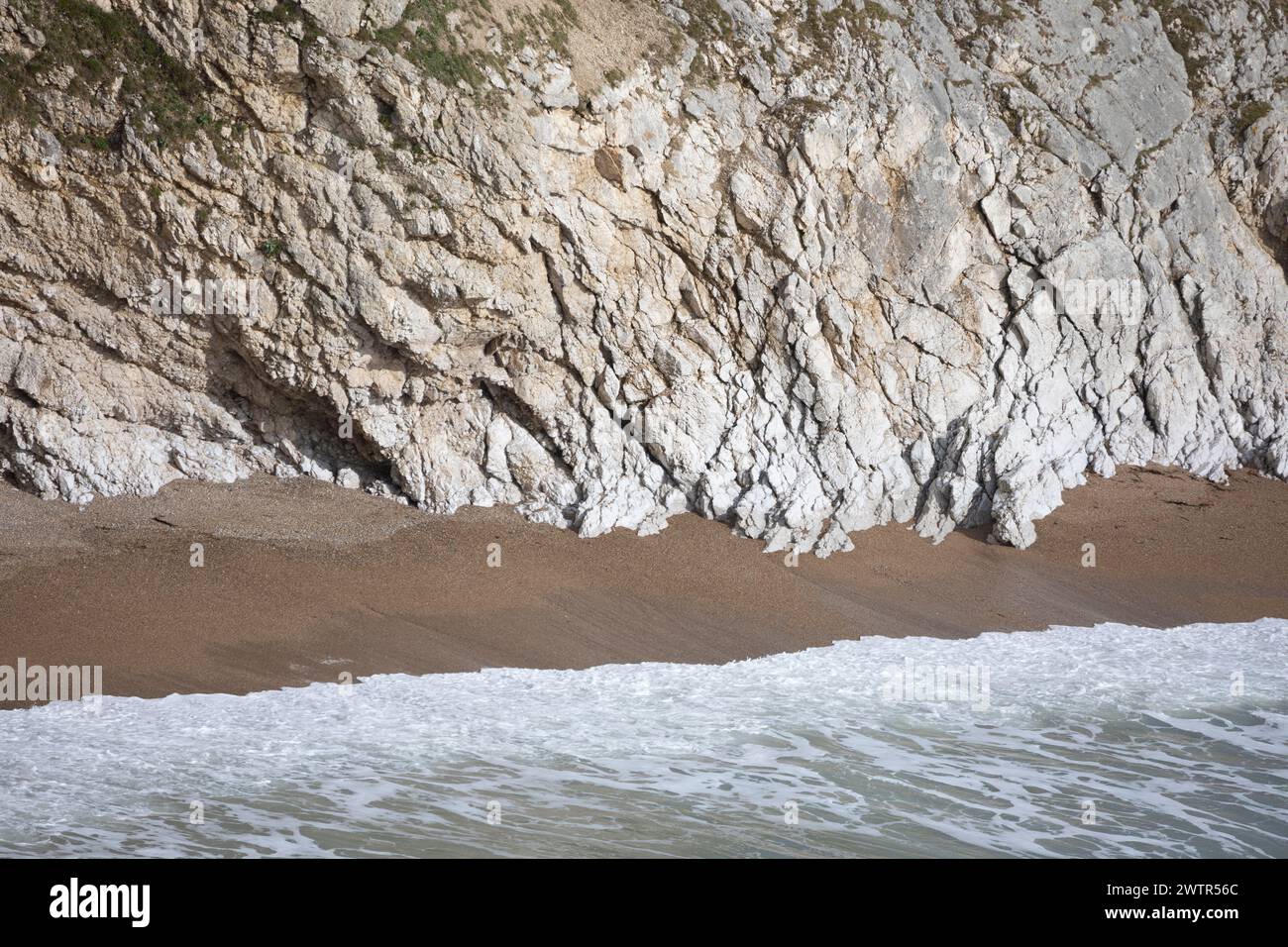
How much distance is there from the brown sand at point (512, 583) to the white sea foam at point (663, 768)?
4.20 ft

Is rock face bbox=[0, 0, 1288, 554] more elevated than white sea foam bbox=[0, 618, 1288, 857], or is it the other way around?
rock face bbox=[0, 0, 1288, 554]

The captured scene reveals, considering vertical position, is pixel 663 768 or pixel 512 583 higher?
pixel 512 583

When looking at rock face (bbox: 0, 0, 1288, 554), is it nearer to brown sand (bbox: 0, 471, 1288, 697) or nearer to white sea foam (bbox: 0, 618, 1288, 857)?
brown sand (bbox: 0, 471, 1288, 697)

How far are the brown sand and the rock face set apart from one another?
30.1 inches

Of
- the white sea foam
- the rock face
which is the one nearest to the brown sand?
the rock face

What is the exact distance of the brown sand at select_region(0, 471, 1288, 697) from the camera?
43.2 ft

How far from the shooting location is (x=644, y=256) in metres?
18.6

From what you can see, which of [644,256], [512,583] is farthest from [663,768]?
[644,256]

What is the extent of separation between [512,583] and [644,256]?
A: 6.52 metres

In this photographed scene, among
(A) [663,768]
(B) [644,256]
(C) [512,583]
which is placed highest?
(B) [644,256]

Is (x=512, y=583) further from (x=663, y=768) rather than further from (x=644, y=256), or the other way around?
(x=663, y=768)

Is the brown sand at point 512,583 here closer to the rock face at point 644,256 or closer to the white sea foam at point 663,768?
the rock face at point 644,256

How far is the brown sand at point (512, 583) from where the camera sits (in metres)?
13.2
